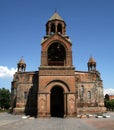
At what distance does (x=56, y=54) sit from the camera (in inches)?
1201

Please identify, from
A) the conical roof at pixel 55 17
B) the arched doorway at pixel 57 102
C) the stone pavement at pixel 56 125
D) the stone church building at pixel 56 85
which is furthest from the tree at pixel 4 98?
the stone pavement at pixel 56 125

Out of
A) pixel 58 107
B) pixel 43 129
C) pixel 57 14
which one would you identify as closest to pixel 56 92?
pixel 58 107

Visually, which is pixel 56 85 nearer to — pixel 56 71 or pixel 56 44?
pixel 56 71

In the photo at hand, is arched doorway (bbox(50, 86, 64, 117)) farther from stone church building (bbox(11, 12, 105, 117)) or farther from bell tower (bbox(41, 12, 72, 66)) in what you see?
bell tower (bbox(41, 12, 72, 66))

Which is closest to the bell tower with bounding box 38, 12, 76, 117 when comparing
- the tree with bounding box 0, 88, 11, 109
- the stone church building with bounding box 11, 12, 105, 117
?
the stone church building with bounding box 11, 12, 105, 117

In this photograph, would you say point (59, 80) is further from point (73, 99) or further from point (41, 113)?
point (41, 113)

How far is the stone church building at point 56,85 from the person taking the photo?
24.6 meters

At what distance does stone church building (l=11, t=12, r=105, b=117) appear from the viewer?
2458cm

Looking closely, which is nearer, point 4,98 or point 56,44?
point 56,44

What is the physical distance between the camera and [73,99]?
24.4m

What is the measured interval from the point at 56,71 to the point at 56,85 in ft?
6.19

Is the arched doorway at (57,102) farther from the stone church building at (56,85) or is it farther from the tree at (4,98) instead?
the tree at (4,98)

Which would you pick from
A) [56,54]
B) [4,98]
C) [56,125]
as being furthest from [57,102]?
[4,98]

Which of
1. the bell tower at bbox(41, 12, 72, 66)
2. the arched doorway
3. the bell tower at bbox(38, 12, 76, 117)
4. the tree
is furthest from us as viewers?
the tree
